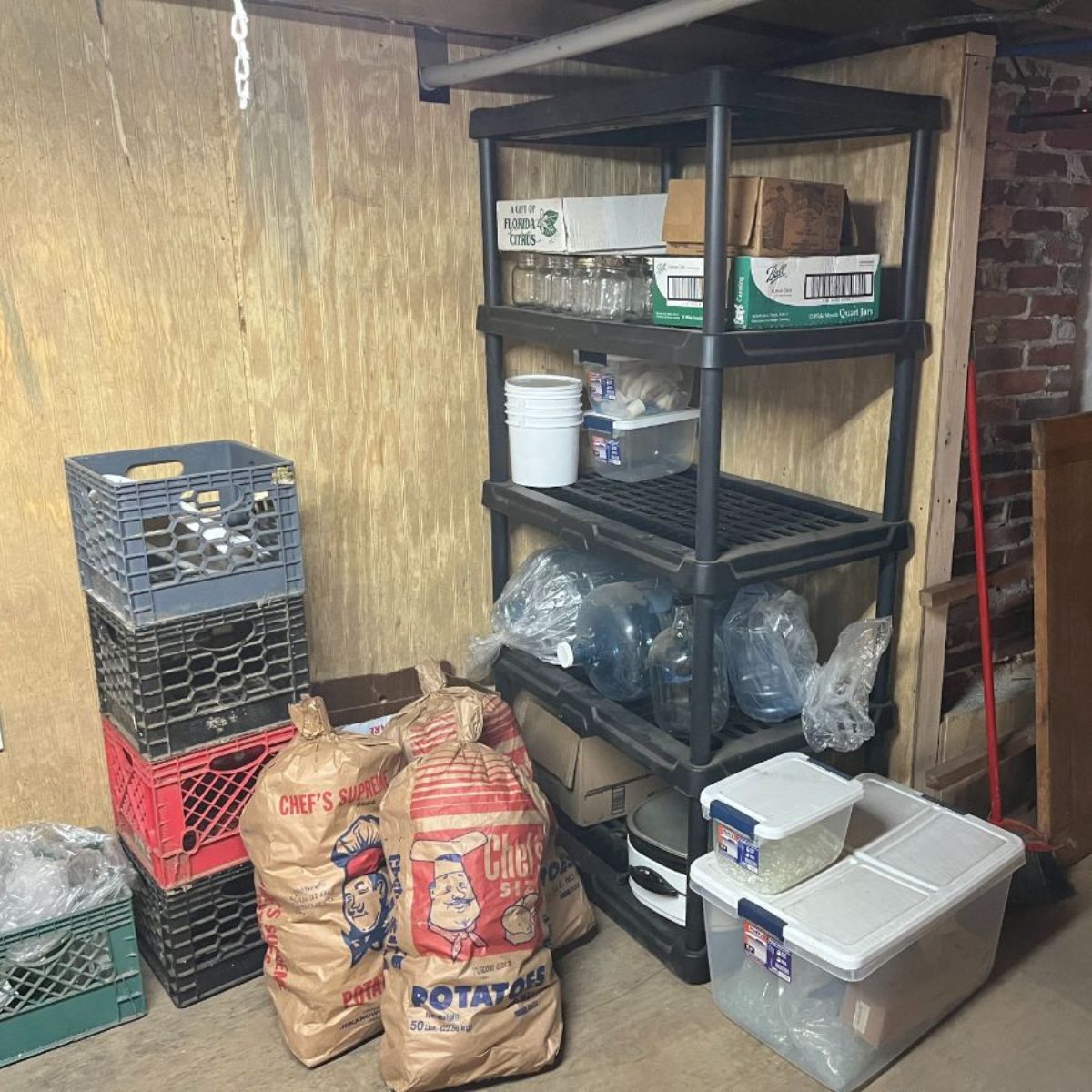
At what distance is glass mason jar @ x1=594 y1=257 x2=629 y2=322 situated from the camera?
2.19 meters

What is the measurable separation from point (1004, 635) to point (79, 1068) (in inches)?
90.5

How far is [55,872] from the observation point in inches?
76.4

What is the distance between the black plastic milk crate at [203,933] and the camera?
196 cm

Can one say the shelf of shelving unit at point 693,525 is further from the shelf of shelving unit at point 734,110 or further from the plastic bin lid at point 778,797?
the shelf of shelving unit at point 734,110

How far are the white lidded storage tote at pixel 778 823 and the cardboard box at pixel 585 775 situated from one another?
513mm

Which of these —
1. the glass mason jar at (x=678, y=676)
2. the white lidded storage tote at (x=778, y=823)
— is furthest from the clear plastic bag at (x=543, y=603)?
the white lidded storage tote at (x=778, y=823)

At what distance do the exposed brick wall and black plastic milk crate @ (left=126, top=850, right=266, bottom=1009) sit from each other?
1.66 m

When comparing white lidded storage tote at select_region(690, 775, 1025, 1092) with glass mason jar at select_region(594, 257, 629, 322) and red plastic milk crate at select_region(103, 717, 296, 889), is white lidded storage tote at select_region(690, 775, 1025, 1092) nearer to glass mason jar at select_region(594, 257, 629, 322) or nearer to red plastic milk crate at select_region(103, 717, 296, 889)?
red plastic milk crate at select_region(103, 717, 296, 889)

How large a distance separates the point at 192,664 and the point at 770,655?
1199 millimetres

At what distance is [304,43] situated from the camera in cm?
206

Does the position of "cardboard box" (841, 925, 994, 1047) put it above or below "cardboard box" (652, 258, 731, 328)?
below

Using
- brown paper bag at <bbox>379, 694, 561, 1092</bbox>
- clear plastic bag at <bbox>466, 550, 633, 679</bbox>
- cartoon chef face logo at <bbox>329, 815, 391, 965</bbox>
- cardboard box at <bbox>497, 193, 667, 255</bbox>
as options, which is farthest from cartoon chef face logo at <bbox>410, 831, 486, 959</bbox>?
cardboard box at <bbox>497, 193, 667, 255</bbox>

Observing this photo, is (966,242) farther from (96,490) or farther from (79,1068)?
(79,1068)

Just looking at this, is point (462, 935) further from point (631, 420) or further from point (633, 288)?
point (633, 288)
